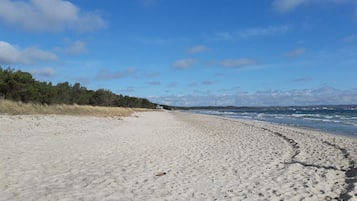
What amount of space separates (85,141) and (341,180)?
30.4 feet

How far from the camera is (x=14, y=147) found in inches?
440

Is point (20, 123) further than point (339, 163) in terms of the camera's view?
Yes

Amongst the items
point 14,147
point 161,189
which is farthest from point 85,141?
point 161,189

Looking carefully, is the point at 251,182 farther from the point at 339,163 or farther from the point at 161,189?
the point at 339,163

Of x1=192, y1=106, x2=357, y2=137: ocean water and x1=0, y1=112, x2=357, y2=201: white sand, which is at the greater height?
Result: x1=192, y1=106, x2=357, y2=137: ocean water

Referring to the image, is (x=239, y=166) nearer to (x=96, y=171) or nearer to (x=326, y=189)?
(x=326, y=189)

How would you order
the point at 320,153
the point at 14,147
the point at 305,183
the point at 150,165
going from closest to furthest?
the point at 305,183 → the point at 150,165 → the point at 14,147 → the point at 320,153

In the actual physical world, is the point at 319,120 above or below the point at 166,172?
above

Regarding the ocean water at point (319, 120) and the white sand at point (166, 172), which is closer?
the white sand at point (166, 172)

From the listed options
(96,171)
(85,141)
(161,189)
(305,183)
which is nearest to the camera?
(161,189)

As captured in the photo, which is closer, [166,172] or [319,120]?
[166,172]

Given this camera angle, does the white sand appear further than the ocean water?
No

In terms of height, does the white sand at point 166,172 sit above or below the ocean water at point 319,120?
below

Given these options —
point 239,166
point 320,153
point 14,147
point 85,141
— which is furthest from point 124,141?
point 320,153
